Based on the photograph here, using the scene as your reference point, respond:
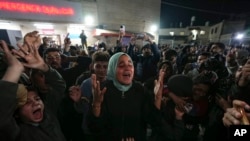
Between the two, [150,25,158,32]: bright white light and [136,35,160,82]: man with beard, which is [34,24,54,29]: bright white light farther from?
[150,25,158,32]: bright white light

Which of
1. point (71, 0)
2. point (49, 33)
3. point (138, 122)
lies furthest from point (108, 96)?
point (71, 0)

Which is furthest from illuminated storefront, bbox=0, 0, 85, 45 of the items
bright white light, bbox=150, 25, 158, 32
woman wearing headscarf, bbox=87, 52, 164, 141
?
bright white light, bbox=150, 25, 158, 32

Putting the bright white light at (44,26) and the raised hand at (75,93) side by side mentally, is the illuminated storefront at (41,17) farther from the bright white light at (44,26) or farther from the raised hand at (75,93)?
the raised hand at (75,93)

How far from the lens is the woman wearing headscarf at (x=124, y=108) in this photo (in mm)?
2170

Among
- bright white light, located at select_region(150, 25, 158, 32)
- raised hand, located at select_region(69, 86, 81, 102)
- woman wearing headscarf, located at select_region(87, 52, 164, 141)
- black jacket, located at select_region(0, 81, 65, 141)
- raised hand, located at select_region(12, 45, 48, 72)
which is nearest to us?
black jacket, located at select_region(0, 81, 65, 141)

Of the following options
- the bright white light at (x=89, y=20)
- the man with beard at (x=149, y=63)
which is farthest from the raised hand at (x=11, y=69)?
the bright white light at (x=89, y=20)

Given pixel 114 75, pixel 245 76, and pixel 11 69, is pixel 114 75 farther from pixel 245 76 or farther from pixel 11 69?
pixel 245 76

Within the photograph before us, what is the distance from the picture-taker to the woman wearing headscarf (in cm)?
217

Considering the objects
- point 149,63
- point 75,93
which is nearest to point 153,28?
point 149,63

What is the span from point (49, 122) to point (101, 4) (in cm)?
2238

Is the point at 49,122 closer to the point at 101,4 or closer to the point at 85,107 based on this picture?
the point at 85,107

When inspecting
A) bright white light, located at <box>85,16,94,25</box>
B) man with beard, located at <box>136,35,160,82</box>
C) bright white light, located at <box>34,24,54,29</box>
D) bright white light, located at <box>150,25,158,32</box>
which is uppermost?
bright white light, located at <box>85,16,94,25</box>

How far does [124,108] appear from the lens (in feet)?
7.20

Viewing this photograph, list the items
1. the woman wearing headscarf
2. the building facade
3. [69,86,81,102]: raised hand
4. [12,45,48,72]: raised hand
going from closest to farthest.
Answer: [12,45,48,72]: raised hand → the woman wearing headscarf → [69,86,81,102]: raised hand → the building facade
